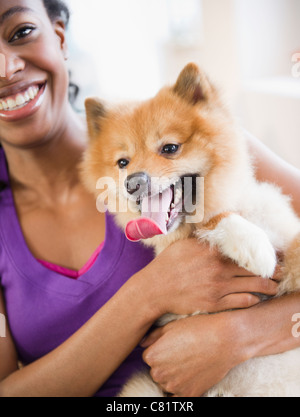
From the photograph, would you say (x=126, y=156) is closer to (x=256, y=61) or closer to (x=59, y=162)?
(x=59, y=162)

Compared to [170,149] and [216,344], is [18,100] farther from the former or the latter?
[216,344]

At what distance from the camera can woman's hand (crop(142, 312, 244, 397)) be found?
81 cm

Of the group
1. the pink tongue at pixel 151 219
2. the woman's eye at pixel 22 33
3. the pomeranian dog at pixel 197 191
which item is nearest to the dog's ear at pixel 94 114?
the pomeranian dog at pixel 197 191

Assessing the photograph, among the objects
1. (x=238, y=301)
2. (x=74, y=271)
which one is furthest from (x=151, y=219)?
(x=74, y=271)

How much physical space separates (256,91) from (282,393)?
95 centimetres

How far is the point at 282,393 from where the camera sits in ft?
2.62

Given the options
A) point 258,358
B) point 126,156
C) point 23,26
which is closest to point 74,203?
point 126,156

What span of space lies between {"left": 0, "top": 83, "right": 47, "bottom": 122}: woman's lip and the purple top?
1.20ft

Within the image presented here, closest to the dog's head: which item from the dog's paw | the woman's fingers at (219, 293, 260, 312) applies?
the dog's paw

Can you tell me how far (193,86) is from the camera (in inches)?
37.0

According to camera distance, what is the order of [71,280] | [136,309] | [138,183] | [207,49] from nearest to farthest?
[138,183], [136,309], [71,280], [207,49]

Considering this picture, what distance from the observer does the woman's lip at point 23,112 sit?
98cm

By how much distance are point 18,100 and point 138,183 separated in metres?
0.44

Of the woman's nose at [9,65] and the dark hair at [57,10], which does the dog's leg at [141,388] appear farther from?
the dark hair at [57,10]
